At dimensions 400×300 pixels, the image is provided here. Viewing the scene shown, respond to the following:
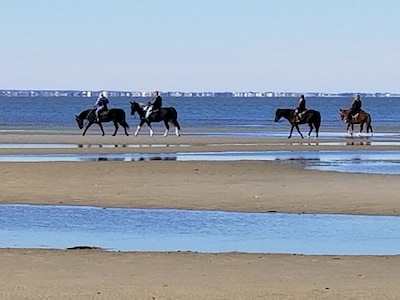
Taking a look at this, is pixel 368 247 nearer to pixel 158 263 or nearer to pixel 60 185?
pixel 158 263

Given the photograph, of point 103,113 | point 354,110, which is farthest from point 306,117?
point 103,113

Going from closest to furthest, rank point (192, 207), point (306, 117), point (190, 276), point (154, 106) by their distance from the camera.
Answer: point (190, 276) < point (192, 207) < point (154, 106) < point (306, 117)

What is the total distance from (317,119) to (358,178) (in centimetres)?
2394

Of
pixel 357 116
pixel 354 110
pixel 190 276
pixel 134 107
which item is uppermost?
pixel 190 276

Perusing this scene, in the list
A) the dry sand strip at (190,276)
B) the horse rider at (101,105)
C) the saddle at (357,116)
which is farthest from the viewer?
the saddle at (357,116)

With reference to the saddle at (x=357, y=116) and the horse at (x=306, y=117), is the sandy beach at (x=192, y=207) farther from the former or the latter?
the saddle at (x=357, y=116)

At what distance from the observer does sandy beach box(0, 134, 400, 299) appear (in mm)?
10555

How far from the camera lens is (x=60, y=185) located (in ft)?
72.1

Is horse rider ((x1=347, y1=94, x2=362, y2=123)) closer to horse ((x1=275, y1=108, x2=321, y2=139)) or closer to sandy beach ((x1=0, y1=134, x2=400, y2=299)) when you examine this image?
horse ((x1=275, y1=108, x2=321, y2=139))

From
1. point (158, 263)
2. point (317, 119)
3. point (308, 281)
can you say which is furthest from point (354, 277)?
point (317, 119)

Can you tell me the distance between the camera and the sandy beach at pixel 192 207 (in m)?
10.6

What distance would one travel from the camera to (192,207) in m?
18.3

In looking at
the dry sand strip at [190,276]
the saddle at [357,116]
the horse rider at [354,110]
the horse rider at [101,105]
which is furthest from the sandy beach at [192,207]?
the saddle at [357,116]

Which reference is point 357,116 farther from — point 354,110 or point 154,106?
point 154,106
